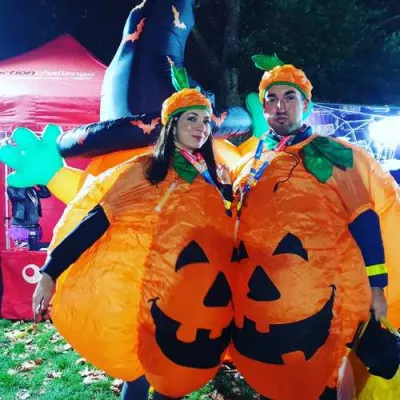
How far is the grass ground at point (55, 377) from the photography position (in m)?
4.05

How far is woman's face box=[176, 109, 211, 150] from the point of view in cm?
270

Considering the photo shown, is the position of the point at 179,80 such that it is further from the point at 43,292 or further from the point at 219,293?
the point at 43,292

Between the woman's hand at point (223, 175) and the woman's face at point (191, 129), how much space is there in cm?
23

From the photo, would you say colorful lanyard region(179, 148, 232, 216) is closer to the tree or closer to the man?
the man

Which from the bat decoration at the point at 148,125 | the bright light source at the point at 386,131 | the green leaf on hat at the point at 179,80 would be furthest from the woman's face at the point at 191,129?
the bright light source at the point at 386,131

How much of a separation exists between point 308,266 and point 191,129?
917 mm

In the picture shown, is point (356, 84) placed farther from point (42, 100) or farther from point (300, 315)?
point (300, 315)

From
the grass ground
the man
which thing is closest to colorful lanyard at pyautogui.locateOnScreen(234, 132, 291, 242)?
the man

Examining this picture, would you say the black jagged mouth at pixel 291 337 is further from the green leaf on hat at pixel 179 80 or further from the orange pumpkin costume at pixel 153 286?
the green leaf on hat at pixel 179 80

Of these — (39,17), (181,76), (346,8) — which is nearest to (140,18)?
(181,76)

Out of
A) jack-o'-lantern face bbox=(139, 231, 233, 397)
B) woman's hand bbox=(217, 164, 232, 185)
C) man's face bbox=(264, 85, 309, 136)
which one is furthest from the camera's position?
woman's hand bbox=(217, 164, 232, 185)

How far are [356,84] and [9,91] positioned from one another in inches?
219

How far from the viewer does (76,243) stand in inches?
98.5

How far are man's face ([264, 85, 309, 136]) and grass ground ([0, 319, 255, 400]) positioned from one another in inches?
89.2
